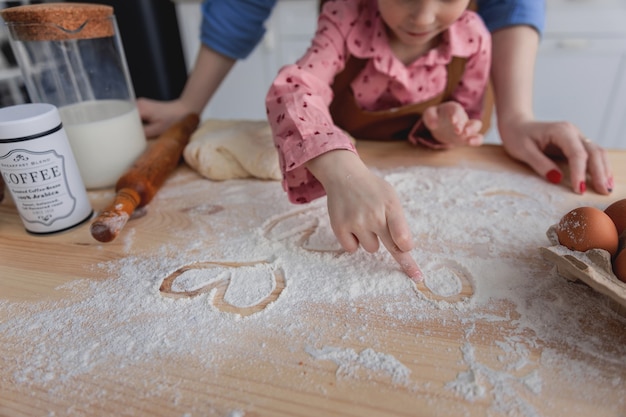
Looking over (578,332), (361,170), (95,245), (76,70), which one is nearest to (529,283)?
(578,332)

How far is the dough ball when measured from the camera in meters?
0.66

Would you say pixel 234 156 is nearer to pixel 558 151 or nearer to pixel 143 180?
pixel 143 180

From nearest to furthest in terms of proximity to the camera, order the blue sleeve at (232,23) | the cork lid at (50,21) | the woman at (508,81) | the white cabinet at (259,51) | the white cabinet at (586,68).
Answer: the cork lid at (50,21), the woman at (508,81), the blue sleeve at (232,23), the white cabinet at (586,68), the white cabinet at (259,51)

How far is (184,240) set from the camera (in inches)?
20.5

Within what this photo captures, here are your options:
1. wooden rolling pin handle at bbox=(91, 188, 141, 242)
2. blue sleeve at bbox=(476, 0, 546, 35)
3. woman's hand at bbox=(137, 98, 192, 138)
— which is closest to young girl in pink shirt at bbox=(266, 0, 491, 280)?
blue sleeve at bbox=(476, 0, 546, 35)

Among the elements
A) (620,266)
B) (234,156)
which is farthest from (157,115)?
(620,266)

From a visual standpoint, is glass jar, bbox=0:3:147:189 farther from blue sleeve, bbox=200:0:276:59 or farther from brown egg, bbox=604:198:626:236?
brown egg, bbox=604:198:626:236

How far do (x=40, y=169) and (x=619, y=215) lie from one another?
25.2 inches

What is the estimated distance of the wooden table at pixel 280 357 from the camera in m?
0.31

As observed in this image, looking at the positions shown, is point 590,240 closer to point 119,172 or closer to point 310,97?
point 310,97

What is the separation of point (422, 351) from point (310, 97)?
370 millimetres

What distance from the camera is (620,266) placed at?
373 millimetres

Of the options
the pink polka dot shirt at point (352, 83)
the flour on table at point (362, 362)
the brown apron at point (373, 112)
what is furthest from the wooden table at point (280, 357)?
the brown apron at point (373, 112)

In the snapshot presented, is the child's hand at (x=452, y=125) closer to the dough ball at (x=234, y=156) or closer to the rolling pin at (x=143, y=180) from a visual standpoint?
the dough ball at (x=234, y=156)
